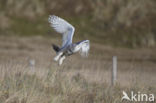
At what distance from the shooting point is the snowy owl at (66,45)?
862cm

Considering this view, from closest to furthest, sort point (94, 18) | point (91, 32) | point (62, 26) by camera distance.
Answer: point (62, 26)
point (91, 32)
point (94, 18)

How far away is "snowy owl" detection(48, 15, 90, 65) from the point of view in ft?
28.3

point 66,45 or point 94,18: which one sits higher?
point 94,18

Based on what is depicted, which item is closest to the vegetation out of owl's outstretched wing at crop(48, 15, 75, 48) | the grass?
owl's outstretched wing at crop(48, 15, 75, 48)

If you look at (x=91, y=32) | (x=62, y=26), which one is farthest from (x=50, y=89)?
(x=91, y=32)

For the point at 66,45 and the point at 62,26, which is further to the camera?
the point at 62,26

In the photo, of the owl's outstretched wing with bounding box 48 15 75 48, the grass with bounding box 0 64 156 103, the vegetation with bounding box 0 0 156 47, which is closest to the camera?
the grass with bounding box 0 64 156 103

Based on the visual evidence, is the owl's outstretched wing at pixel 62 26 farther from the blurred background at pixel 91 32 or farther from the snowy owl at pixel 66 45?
the blurred background at pixel 91 32

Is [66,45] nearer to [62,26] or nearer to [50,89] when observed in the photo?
[62,26]

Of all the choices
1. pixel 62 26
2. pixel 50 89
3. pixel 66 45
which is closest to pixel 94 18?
pixel 62 26

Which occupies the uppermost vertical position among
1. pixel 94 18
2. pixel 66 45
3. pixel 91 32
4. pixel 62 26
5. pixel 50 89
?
pixel 94 18

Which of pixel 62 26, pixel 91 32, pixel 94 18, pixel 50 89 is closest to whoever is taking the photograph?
pixel 50 89

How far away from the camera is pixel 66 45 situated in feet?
29.7

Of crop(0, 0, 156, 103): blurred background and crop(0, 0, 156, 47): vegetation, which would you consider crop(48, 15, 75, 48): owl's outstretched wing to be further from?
crop(0, 0, 156, 47): vegetation
